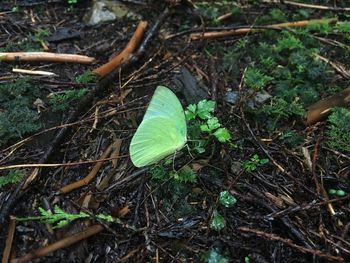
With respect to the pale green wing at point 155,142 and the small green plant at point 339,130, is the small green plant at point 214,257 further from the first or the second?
the small green plant at point 339,130

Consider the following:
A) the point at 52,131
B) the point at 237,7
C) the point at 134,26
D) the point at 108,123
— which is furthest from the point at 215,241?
the point at 237,7

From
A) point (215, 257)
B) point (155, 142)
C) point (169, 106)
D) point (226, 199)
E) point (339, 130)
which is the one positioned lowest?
point (215, 257)

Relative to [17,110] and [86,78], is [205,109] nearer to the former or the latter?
[86,78]

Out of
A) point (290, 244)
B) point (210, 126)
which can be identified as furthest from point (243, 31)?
point (290, 244)

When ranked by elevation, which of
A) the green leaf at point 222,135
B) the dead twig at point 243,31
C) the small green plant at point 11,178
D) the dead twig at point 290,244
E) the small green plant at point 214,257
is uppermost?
the dead twig at point 243,31

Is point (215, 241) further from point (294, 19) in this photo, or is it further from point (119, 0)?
point (119, 0)

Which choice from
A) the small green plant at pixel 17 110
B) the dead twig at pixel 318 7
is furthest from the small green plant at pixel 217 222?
the dead twig at pixel 318 7

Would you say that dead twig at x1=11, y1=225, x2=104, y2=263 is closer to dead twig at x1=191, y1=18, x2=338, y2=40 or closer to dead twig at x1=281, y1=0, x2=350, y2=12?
dead twig at x1=191, y1=18, x2=338, y2=40
